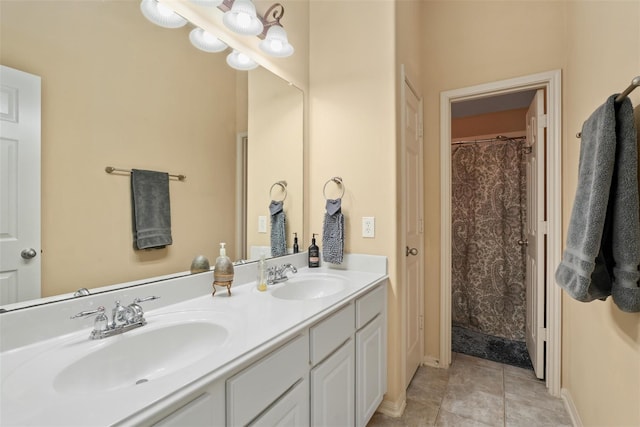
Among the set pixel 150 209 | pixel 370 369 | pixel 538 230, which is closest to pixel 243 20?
pixel 150 209

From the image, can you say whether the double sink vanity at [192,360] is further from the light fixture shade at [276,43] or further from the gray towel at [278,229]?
the light fixture shade at [276,43]

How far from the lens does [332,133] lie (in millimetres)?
2016

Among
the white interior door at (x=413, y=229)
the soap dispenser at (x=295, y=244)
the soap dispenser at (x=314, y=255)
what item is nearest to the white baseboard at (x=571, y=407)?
the white interior door at (x=413, y=229)

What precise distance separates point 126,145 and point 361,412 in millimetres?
1517

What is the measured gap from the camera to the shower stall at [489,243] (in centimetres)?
295

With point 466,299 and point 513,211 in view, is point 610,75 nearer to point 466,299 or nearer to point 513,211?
point 513,211

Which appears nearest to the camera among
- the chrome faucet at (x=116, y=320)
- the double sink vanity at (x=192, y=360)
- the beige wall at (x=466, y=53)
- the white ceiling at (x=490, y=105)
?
the double sink vanity at (x=192, y=360)

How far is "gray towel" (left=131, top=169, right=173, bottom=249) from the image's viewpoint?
1.13 metres

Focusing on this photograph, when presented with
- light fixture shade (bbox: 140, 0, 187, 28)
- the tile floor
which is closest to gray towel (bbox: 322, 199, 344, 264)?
the tile floor

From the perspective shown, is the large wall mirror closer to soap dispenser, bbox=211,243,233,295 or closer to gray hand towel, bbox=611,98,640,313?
soap dispenser, bbox=211,243,233,295

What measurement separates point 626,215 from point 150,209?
164cm

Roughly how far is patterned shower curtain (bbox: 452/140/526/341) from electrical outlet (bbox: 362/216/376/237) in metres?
1.75

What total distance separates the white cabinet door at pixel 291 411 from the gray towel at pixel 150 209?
0.72m

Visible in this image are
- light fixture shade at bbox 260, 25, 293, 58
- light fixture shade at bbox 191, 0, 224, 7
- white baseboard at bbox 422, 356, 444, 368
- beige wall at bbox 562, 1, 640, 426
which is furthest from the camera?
white baseboard at bbox 422, 356, 444, 368
